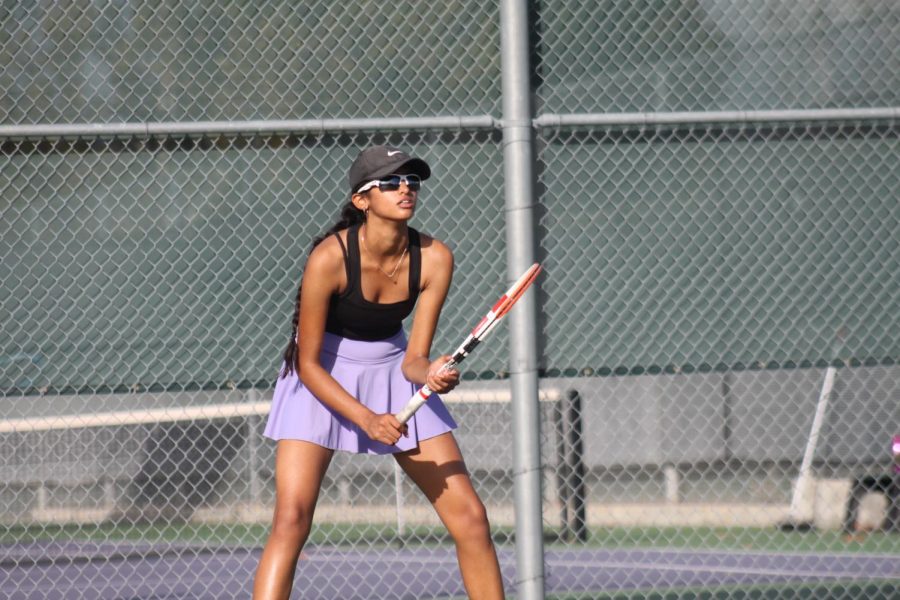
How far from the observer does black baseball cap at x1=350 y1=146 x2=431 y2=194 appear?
14.5ft

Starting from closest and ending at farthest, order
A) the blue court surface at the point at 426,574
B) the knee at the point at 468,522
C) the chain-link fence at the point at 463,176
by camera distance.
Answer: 1. the knee at the point at 468,522
2. the chain-link fence at the point at 463,176
3. the blue court surface at the point at 426,574

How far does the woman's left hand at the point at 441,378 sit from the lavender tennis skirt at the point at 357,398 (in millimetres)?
324

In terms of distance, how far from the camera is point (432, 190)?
5.70 m

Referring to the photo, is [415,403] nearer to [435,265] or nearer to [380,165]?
[435,265]

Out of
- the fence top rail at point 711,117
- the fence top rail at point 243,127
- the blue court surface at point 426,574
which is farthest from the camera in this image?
the blue court surface at point 426,574

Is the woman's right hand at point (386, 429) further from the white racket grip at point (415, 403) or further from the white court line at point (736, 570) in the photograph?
the white court line at point (736, 570)

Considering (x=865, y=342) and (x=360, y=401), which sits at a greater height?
(x=865, y=342)

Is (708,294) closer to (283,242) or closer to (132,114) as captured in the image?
(283,242)

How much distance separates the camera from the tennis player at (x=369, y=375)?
4359mm

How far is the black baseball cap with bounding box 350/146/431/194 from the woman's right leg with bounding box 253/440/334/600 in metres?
0.89

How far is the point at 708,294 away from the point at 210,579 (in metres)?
5.46

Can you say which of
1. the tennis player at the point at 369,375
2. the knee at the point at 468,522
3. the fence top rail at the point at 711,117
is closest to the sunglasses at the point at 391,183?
the tennis player at the point at 369,375

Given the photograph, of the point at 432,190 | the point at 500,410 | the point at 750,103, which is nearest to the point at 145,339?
the point at 432,190

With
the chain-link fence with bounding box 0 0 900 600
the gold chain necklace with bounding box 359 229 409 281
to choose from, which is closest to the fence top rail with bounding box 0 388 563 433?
the chain-link fence with bounding box 0 0 900 600
